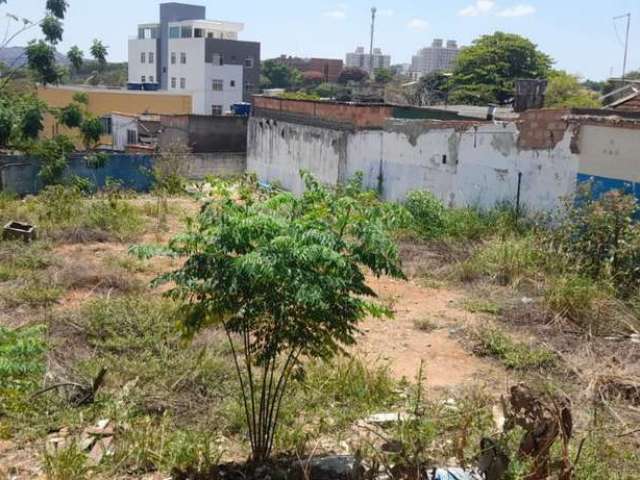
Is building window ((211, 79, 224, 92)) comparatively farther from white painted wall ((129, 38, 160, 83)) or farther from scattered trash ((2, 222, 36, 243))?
scattered trash ((2, 222, 36, 243))

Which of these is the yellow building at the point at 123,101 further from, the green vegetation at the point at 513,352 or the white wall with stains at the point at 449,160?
the green vegetation at the point at 513,352

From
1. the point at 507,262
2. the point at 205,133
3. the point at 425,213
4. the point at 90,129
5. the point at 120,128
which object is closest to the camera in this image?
the point at 507,262

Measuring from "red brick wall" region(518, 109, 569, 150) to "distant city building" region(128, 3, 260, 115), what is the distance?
1499 inches

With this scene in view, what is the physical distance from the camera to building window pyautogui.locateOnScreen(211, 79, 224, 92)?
173 ft

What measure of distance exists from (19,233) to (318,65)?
69.1m

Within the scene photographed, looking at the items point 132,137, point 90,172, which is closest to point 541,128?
point 90,172

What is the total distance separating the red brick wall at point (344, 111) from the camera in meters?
19.2

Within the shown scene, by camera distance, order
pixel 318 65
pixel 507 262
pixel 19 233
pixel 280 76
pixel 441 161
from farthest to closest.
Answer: pixel 318 65
pixel 280 76
pixel 441 161
pixel 19 233
pixel 507 262

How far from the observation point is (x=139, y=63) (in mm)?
65438

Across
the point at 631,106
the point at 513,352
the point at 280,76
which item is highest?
the point at 280,76

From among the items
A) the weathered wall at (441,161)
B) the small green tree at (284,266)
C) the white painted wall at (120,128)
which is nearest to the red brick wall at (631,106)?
the weathered wall at (441,161)

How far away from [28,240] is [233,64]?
1761 inches

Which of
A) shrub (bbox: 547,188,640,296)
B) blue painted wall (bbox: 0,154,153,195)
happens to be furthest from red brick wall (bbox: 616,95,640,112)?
blue painted wall (bbox: 0,154,153,195)

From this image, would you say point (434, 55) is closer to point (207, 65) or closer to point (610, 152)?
point (207, 65)
